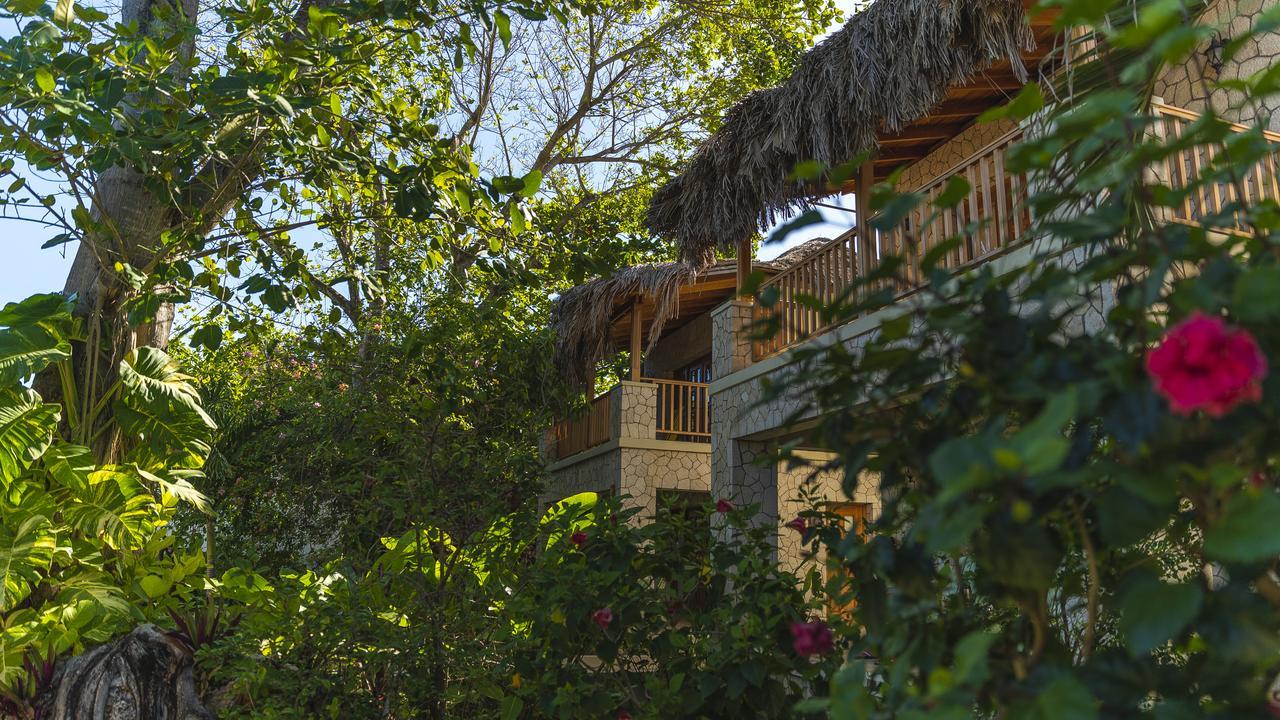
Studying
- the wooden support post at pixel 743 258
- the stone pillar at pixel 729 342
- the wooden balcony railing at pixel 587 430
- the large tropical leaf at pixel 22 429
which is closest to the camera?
the large tropical leaf at pixel 22 429

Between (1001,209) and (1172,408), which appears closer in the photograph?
(1172,408)

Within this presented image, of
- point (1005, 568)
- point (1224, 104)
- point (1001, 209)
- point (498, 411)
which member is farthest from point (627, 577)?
point (1224, 104)

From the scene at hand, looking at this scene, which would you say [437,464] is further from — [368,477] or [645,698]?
[645,698]

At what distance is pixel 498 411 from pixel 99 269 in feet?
10.5

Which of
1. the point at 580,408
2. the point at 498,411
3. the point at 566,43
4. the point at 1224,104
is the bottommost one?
the point at 498,411

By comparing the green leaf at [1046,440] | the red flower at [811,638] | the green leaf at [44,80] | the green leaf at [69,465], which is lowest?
the red flower at [811,638]

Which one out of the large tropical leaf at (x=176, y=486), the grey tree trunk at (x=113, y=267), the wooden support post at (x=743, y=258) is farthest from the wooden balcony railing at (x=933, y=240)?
the grey tree trunk at (x=113, y=267)

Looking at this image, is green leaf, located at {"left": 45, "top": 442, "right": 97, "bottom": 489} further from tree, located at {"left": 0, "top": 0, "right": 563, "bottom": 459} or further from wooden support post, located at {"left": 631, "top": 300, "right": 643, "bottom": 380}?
wooden support post, located at {"left": 631, "top": 300, "right": 643, "bottom": 380}

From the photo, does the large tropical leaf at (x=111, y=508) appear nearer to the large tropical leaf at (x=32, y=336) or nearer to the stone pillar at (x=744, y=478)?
the large tropical leaf at (x=32, y=336)

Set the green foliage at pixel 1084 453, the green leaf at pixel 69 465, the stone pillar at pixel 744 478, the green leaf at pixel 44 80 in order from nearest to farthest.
→ the green foliage at pixel 1084 453, the green leaf at pixel 44 80, the green leaf at pixel 69 465, the stone pillar at pixel 744 478

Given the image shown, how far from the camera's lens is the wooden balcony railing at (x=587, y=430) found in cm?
1368

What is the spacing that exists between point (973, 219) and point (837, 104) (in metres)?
2.33

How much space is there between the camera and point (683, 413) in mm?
13719

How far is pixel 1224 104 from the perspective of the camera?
662 centimetres
